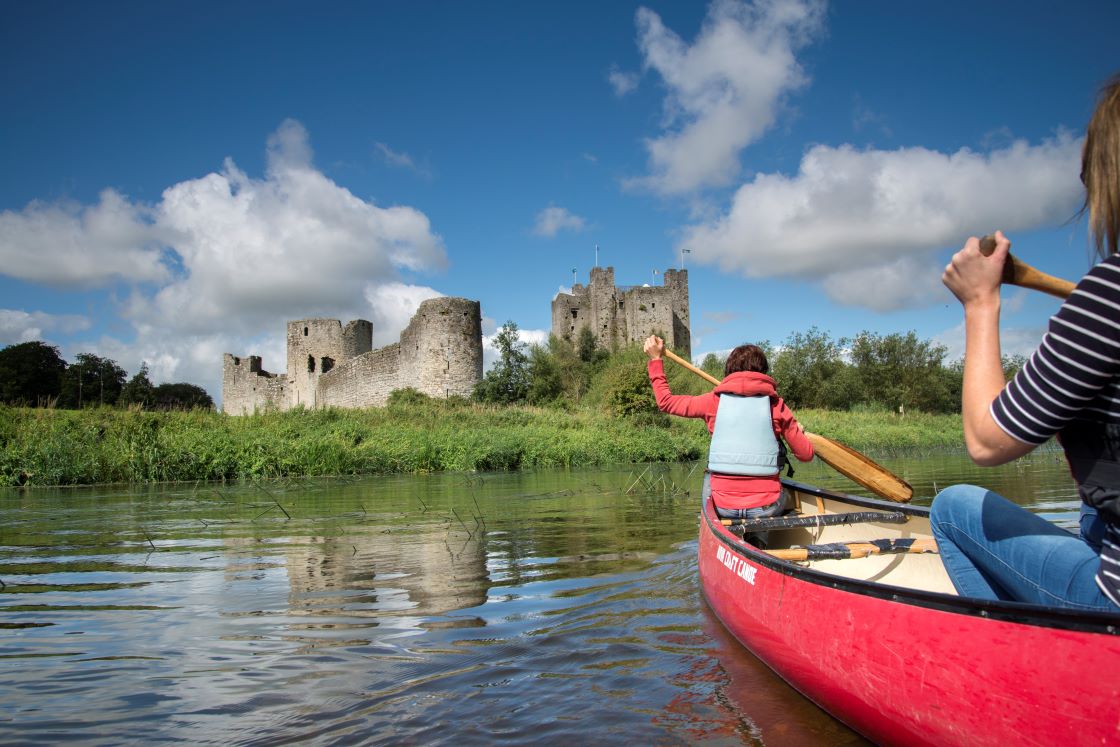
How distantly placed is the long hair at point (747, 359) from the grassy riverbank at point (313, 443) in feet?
38.4

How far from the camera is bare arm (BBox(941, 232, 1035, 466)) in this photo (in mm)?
1731

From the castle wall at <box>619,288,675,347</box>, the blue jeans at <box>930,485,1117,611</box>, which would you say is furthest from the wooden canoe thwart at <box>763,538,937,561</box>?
the castle wall at <box>619,288,675,347</box>

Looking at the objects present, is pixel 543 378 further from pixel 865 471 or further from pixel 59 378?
pixel 59 378

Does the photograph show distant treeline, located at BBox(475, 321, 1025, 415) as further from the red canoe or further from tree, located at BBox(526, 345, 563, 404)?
the red canoe

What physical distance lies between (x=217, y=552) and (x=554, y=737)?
14.9ft

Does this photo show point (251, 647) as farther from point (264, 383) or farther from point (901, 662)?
point (264, 383)

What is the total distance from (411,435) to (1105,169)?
16.6m

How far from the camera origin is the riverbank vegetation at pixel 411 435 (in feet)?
44.3

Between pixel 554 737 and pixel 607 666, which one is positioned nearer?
pixel 554 737

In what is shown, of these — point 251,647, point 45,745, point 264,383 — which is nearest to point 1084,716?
point 45,745

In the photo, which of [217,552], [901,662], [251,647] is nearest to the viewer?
[901,662]

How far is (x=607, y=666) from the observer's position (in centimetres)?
321

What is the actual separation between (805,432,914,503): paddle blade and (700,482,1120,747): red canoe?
9.22 feet

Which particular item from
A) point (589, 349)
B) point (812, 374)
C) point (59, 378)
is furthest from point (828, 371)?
point (59, 378)
